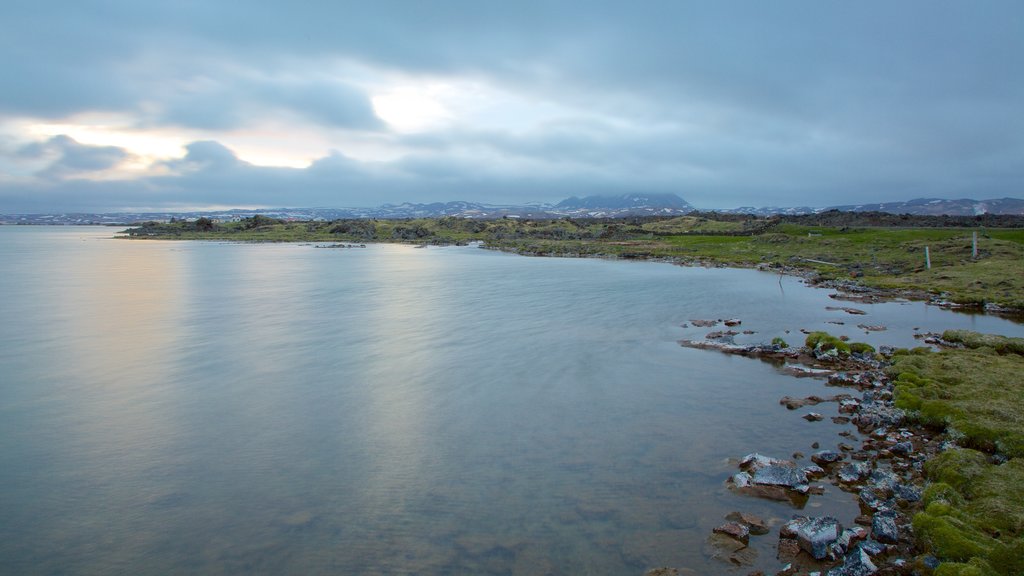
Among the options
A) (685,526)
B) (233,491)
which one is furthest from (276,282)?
(685,526)

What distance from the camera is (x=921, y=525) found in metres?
9.26

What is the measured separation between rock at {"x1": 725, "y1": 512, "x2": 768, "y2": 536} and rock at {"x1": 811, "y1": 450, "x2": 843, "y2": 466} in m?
3.10

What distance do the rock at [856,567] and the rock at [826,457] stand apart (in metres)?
4.10

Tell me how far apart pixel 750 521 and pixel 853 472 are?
10.3 feet

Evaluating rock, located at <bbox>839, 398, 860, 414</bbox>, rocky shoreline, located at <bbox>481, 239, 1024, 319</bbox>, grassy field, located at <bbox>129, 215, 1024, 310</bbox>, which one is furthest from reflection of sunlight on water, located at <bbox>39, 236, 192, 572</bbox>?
grassy field, located at <bbox>129, 215, 1024, 310</bbox>

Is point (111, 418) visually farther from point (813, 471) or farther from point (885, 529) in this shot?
point (885, 529)

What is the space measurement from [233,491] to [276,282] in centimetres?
4110

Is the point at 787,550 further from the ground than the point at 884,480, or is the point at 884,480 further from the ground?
the point at 884,480

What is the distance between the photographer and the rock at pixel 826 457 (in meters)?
12.5

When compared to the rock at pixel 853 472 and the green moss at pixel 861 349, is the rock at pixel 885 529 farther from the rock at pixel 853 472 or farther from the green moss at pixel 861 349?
the green moss at pixel 861 349

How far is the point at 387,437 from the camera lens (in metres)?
14.9

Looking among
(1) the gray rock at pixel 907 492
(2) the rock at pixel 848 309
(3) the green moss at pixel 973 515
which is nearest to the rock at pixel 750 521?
(3) the green moss at pixel 973 515

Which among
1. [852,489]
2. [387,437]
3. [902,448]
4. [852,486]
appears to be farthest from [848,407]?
[387,437]

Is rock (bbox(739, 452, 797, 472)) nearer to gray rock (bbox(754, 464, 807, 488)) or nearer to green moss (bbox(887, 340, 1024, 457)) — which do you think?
gray rock (bbox(754, 464, 807, 488))
